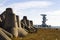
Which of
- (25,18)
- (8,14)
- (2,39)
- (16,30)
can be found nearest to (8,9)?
(8,14)

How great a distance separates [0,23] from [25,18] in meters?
26.8

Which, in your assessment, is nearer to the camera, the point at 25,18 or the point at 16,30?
the point at 16,30

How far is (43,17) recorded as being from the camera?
187 m

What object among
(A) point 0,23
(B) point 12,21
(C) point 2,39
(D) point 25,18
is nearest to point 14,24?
(B) point 12,21

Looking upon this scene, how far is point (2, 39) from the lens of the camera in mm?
27094

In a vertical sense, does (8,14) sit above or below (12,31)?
above

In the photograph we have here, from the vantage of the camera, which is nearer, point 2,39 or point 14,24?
point 2,39

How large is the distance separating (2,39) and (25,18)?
44514 millimetres

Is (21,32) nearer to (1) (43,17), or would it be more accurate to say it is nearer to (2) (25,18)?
(2) (25,18)

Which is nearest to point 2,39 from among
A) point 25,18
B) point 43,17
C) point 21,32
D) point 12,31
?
point 12,31

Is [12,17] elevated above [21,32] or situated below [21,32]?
above

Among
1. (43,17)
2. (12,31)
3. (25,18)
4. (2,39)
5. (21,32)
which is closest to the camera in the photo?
(2,39)

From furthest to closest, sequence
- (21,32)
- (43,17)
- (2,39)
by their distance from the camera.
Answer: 1. (43,17)
2. (21,32)
3. (2,39)

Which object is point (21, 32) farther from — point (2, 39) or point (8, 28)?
point (2, 39)
